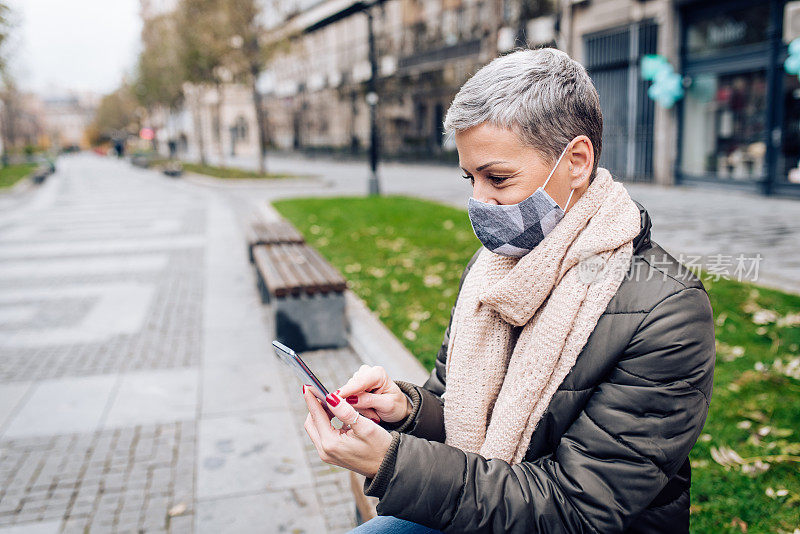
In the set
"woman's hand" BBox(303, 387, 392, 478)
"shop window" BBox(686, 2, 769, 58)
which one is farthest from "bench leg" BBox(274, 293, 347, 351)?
"shop window" BBox(686, 2, 769, 58)

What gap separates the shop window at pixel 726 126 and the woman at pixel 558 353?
1385cm

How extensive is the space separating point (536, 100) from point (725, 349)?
3839 mm

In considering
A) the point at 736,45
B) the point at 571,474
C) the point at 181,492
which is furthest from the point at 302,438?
the point at 736,45

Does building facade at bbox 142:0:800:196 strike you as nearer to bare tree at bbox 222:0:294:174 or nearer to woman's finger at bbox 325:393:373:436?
bare tree at bbox 222:0:294:174

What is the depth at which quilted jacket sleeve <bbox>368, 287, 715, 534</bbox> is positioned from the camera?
1421 millimetres

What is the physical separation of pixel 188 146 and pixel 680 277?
8418 cm

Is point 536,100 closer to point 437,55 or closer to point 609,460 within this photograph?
point 609,460

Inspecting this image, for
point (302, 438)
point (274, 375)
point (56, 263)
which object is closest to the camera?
point (302, 438)

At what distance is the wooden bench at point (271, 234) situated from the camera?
7.18 metres

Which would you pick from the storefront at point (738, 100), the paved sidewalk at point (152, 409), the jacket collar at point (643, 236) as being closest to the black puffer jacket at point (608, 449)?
the jacket collar at point (643, 236)

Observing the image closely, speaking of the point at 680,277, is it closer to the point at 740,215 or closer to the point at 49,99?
the point at 740,215

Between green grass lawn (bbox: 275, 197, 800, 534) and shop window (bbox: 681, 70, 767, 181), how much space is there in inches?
286

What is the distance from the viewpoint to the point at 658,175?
53.9ft

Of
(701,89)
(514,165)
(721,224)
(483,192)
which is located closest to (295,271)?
(483,192)
